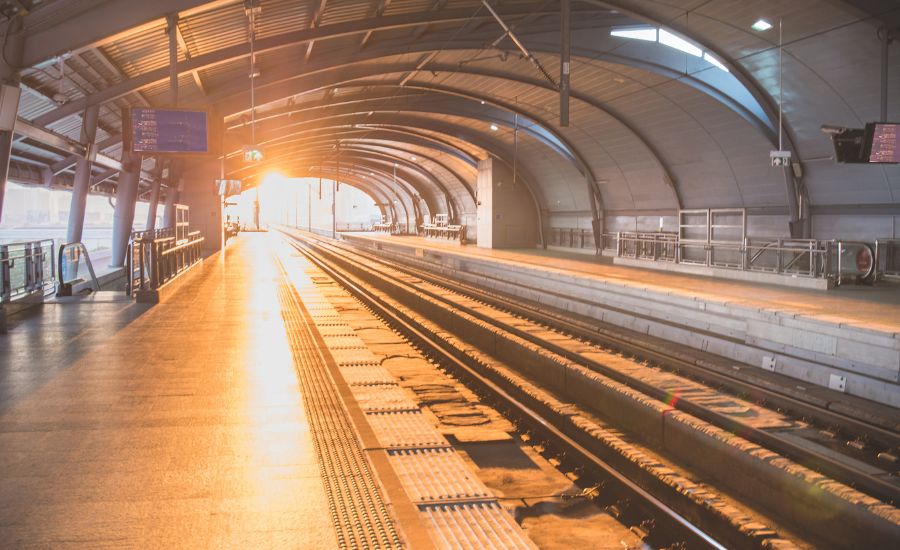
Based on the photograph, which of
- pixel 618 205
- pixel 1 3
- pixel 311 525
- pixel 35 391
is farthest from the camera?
pixel 618 205

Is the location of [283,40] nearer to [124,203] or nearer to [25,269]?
[25,269]

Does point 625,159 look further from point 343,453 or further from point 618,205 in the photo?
point 343,453

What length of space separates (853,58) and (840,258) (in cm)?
451

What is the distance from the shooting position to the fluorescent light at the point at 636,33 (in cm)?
1927

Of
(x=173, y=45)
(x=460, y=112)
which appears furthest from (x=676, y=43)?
(x=460, y=112)

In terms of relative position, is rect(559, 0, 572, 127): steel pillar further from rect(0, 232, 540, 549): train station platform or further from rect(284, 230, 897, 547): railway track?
rect(0, 232, 540, 549): train station platform

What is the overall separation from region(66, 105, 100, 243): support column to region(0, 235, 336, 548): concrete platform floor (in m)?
8.26

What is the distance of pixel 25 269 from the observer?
43.4 ft

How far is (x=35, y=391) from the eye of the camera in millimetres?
7125

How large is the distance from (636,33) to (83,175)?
1571cm

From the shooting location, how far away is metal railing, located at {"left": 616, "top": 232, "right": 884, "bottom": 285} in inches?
642

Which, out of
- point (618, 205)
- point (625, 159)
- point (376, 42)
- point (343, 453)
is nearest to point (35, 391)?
point (343, 453)

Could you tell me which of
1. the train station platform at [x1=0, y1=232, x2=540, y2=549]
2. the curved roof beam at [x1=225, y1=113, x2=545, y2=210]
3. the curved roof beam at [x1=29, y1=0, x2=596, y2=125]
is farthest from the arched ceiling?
the train station platform at [x1=0, y1=232, x2=540, y2=549]

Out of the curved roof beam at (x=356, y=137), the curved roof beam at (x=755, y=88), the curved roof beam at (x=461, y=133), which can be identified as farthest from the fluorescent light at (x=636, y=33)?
the curved roof beam at (x=356, y=137)
